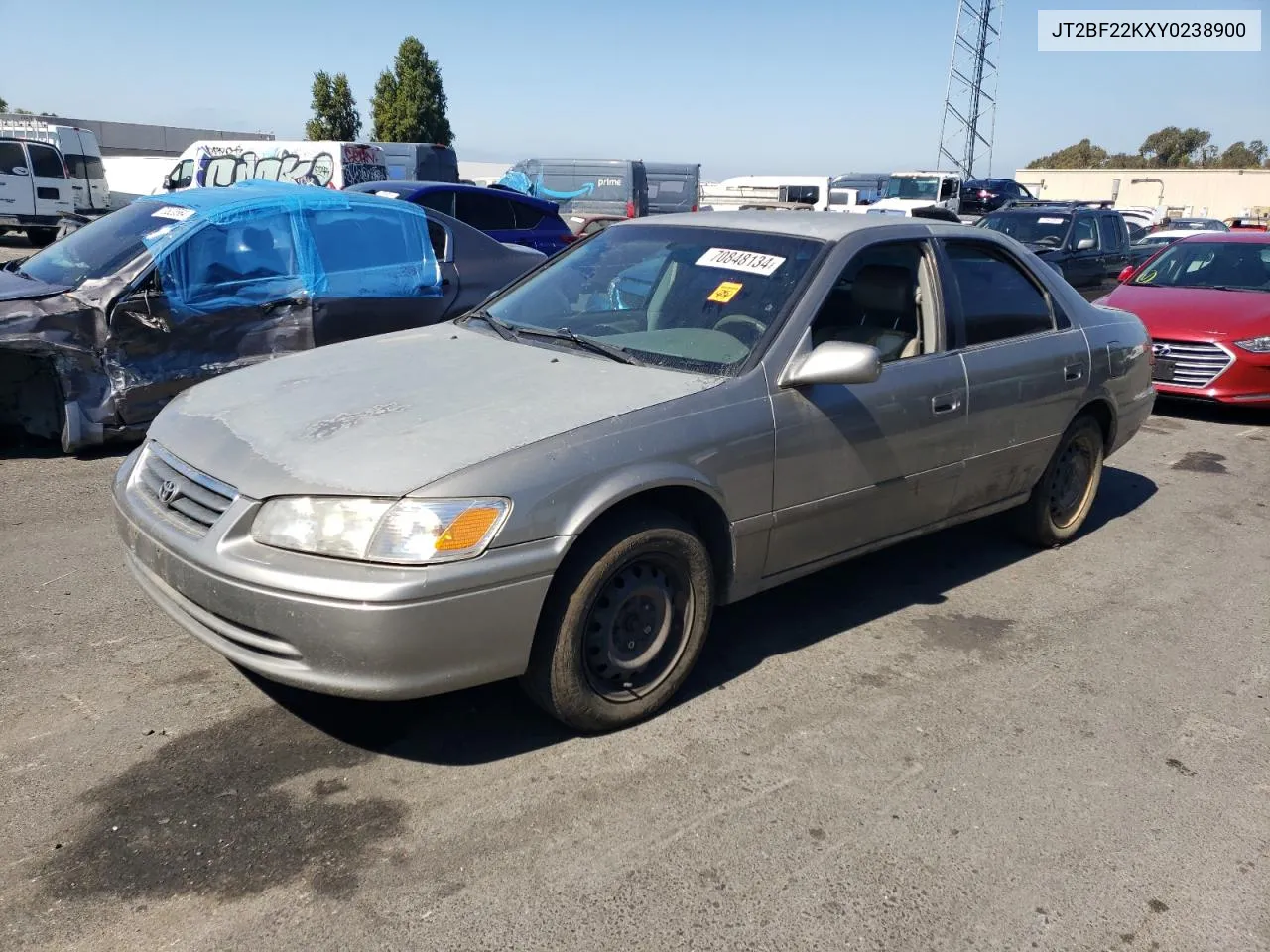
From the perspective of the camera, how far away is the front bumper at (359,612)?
2789mm

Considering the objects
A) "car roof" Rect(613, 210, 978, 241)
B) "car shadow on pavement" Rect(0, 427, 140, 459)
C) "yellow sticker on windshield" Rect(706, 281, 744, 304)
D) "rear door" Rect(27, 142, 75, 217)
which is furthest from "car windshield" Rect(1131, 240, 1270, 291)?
"rear door" Rect(27, 142, 75, 217)

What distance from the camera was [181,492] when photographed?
3.22 metres

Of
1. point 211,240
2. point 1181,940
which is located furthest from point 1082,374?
point 211,240

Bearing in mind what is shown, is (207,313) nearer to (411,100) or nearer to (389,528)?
(389,528)

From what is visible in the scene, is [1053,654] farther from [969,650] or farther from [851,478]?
[851,478]

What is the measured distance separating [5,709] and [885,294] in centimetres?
A: 355

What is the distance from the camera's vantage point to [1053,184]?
2235 inches

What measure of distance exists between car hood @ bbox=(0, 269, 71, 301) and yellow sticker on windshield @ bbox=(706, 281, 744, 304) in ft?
→ 13.7

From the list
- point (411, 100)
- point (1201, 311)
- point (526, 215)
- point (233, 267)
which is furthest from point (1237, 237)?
point (411, 100)

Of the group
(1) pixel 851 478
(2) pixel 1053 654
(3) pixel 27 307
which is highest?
(3) pixel 27 307

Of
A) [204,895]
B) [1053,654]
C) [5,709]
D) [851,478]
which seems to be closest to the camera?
[204,895]

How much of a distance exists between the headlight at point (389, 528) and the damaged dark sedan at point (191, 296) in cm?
380

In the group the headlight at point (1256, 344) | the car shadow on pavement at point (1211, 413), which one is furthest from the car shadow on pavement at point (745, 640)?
the car shadow on pavement at point (1211, 413)

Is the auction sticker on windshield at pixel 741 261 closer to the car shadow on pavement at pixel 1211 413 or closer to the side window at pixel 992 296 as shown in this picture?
the side window at pixel 992 296
